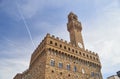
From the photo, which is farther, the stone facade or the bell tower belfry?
the bell tower belfry

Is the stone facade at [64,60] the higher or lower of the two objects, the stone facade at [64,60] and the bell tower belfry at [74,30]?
the lower

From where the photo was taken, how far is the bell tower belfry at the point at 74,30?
43.2 m

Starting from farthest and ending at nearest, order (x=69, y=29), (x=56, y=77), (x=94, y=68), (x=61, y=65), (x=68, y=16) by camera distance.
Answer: (x=68, y=16) → (x=69, y=29) → (x=94, y=68) → (x=61, y=65) → (x=56, y=77)

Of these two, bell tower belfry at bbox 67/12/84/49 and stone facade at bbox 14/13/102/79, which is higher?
bell tower belfry at bbox 67/12/84/49

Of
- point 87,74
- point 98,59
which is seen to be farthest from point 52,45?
point 98,59

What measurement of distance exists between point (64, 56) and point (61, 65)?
2.68 meters

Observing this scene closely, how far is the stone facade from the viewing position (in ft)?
111

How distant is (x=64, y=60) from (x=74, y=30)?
38.5ft

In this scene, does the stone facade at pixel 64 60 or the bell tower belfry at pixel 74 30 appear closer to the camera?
the stone facade at pixel 64 60

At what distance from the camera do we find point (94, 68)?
42.0m

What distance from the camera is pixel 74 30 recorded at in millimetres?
44781

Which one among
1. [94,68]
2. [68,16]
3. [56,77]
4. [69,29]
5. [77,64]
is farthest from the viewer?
[68,16]

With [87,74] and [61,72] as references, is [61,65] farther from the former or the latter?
[87,74]

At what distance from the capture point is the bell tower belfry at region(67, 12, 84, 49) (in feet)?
142
